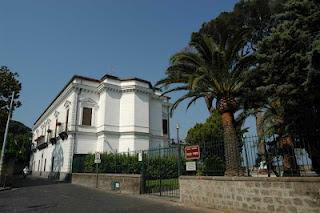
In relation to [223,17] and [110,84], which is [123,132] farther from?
[223,17]

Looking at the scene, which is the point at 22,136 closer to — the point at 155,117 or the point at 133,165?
the point at 155,117

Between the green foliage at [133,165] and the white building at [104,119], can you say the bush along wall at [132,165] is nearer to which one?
the green foliage at [133,165]

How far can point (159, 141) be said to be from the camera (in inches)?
1318

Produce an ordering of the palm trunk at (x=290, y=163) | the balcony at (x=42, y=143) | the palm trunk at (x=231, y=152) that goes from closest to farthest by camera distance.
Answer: the palm trunk at (x=290, y=163) → the palm trunk at (x=231, y=152) → the balcony at (x=42, y=143)

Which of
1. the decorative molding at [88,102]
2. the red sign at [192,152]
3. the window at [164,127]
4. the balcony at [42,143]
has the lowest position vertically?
the red sign at [192,152]

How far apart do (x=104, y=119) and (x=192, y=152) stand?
20160 mm

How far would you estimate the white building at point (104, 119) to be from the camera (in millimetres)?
29625

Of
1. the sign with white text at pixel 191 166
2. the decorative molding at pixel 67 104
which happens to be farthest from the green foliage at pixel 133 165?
the decorative molding at pixel 67 104

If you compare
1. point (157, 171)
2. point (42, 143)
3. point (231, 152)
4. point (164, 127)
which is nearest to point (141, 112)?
point (164, 127)

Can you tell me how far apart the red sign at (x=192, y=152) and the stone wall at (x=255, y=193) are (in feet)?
2.75

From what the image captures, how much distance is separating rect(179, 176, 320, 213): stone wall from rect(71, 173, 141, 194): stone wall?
180 inches

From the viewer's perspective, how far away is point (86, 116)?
30766mm

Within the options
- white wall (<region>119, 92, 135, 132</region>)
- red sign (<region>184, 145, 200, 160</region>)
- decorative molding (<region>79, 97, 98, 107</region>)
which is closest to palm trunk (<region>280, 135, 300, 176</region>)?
red sign (<region>184, 145, 200, 160</region>)

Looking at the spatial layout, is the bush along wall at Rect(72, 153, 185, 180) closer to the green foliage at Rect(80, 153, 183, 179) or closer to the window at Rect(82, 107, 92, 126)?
the green foliage at Rect(80, 153, 183, 179)
